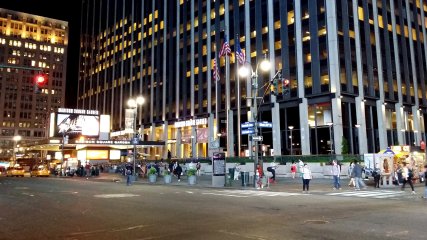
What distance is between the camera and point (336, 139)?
50438 mm

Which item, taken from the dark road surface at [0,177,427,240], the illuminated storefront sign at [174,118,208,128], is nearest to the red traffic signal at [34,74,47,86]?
the dark road surface at [0,177,427,240]

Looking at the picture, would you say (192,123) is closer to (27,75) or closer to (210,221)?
(210,221)

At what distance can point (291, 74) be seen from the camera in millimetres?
55844

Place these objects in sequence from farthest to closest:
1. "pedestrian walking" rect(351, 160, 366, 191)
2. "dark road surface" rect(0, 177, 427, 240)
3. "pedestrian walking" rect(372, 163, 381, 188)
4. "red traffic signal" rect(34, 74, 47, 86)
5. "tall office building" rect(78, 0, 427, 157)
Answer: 1. "tall office building" rect(78, 0, 427, 157)
2. "pedestrian walking" rect(372, 163, 381, 188)
3. "pedestrian walking" rect(351, 160, 366, 191)
4. "red traffic signal" rect(34, 74, 47, 86)
5. "dark road surface" rect(0, 177, 427, 240)

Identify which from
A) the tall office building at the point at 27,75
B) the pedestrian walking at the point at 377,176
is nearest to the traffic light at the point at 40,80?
the pedestrian walking at the point at 377,176

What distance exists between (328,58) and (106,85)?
69.6 metres

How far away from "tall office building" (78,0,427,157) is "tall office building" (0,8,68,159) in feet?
276

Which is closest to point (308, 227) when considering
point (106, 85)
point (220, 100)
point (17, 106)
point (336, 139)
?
point (336, 139)

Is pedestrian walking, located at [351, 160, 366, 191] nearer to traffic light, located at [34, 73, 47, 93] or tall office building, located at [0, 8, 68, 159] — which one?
traffic light, located at [34, 73, 47, 93]

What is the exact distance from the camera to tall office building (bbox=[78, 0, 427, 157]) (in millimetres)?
52569

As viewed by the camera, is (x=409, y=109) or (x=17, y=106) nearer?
(x=409, y=109)

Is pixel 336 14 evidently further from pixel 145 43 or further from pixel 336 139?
pixel 145 43

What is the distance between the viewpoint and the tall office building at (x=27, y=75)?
14938 cm

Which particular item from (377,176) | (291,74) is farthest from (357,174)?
(291,74)
